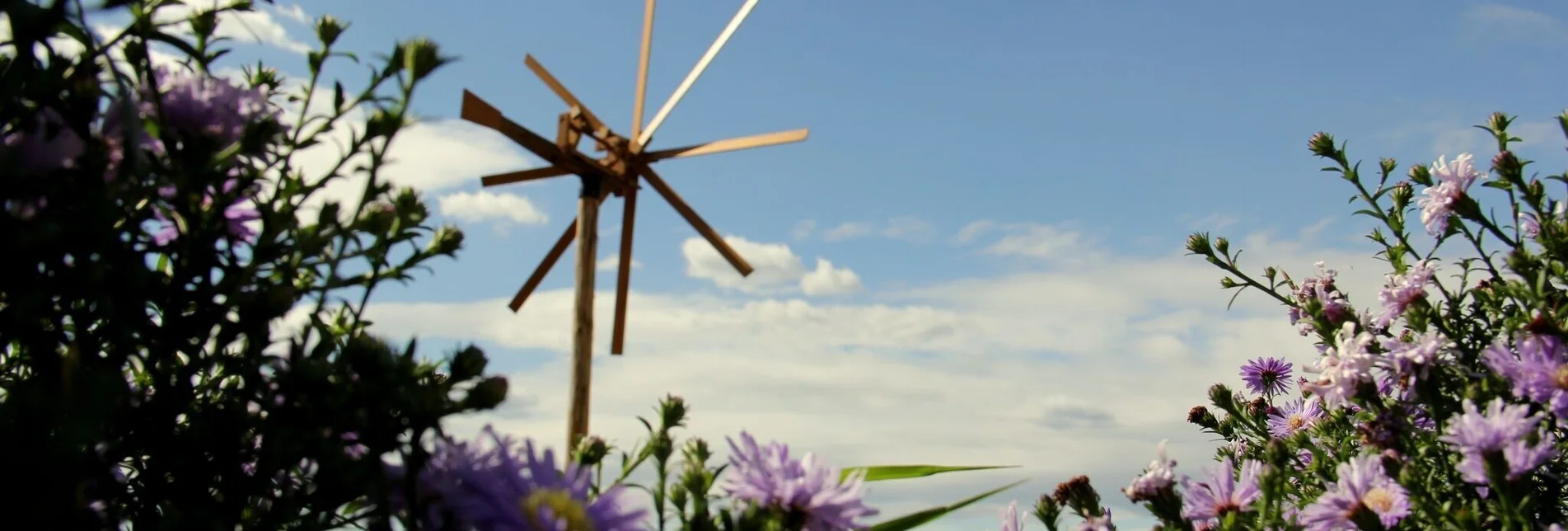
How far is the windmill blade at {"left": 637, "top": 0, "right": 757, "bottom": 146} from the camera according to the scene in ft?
27.3

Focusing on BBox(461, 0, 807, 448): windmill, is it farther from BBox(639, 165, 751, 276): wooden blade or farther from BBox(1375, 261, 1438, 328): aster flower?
BBox(1375, 261, 1438, 328): aster flower

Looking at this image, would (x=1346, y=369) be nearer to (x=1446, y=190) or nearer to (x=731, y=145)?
(x=1446, y=190)

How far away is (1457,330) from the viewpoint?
241 centimetres

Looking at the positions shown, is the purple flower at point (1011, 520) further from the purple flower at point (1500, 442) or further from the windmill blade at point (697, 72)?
the windmill blade at point (697, 72)

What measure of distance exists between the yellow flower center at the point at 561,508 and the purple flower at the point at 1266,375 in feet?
10.2

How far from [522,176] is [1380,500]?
6.06 m

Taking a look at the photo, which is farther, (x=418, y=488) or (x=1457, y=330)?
(x=1457, y=330)

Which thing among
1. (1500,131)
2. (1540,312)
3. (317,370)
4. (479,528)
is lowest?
(479,528)

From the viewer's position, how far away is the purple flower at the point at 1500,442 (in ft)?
6.00

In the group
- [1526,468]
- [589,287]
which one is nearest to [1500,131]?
[1526,468]

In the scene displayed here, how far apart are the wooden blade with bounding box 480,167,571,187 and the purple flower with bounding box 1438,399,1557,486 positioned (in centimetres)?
601

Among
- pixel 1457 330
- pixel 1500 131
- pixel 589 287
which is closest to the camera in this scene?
pixel 1457 330

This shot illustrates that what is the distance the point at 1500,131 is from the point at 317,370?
2.67 metres

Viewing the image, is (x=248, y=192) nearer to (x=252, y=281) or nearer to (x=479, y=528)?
(x=252, y=281)
